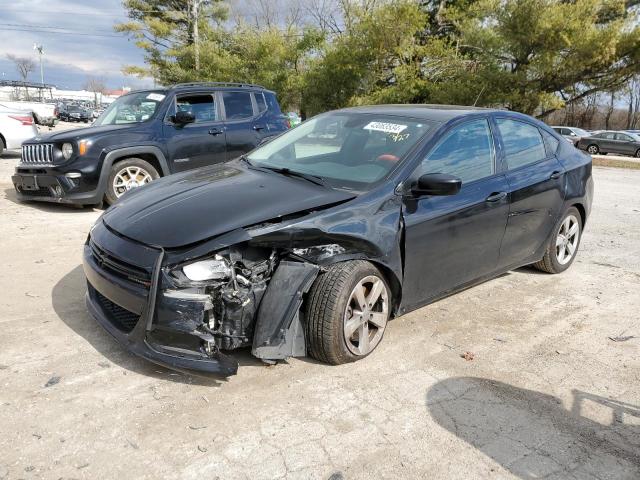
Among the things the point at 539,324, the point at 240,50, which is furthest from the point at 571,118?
the point at 539,324

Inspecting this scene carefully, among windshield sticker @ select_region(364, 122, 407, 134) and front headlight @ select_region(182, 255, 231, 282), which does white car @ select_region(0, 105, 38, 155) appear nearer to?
windshield sticker @ select_region(364, 122, 407, 134)

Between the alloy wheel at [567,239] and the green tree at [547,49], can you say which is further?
the green tree at [547,49]

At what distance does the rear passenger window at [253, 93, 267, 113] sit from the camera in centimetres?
857

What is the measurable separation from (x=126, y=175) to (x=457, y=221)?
5.10 metres

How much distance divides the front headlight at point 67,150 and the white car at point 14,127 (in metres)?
6.82

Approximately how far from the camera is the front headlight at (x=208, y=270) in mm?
2832

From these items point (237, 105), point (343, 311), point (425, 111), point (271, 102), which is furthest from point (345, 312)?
point (271, 102)

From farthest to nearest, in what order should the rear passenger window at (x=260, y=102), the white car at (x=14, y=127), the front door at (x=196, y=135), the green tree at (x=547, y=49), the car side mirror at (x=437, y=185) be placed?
1. the green tree at (x=547, y=49)
2. the white car at (x=14, y=127)
3. the rear passenger window at (x=260, y=102)
4. the front door at (x=196, y=135)
5. the car side mirror at (x=437, y=185)

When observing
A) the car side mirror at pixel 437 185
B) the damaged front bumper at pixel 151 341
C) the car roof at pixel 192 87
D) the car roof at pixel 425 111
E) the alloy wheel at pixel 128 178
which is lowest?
the damaged front bumper at pixel 151 341

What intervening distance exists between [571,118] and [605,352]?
54417 mm

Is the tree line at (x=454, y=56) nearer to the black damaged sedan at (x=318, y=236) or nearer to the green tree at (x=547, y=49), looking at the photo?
the green tree at (x=547, y=49)

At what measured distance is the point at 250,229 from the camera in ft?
9.67

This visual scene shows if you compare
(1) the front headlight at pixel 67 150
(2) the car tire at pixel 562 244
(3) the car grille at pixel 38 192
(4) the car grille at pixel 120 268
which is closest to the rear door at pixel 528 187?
(2) the car tire at pixel 562 244

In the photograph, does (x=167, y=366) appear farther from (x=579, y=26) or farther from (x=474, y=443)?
(x=579, y=26)
